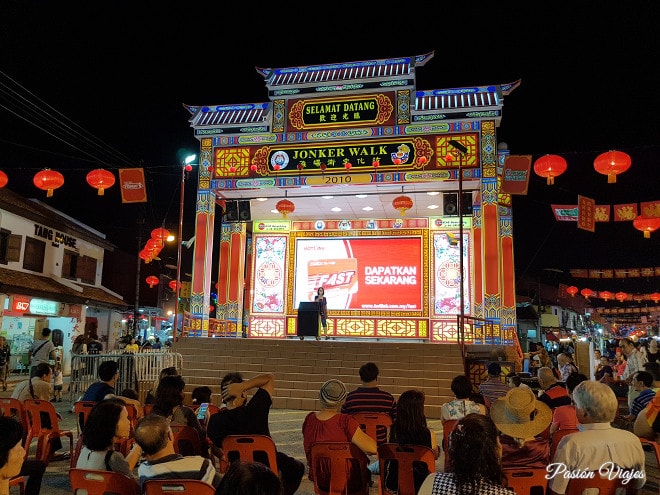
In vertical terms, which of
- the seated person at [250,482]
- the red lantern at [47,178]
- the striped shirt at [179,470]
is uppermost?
the red lantern at [47,178]

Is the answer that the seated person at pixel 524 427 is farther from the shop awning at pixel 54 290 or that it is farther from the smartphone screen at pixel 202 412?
the shop awning at pixel 54 290

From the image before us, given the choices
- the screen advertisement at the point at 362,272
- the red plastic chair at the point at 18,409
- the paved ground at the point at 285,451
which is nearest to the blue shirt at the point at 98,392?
the red plastic chair at the point at 18,409

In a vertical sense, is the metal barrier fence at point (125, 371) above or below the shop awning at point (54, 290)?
below

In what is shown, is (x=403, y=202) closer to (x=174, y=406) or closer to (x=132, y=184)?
(x=132, y=184)

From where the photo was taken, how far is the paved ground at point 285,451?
570 centimetres

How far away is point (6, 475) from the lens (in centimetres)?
326

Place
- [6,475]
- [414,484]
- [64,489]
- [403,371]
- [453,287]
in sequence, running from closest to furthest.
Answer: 1. [6,475]
2. [414,484]
3. [64,489]
4. [403,371]
5. [453,287]

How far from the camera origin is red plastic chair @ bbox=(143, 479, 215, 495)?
2949 millimetres

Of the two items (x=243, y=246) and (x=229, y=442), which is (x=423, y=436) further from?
(x=243, y=246)

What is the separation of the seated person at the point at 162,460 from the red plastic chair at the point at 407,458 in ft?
4.43

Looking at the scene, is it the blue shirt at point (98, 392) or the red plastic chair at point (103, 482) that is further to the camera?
the blue shirt at point (98, 392)

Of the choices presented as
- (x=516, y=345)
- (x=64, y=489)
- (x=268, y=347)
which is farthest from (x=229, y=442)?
(x=516, y=345)

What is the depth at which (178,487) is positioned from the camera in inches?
117

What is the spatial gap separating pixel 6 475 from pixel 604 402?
11.9ft
